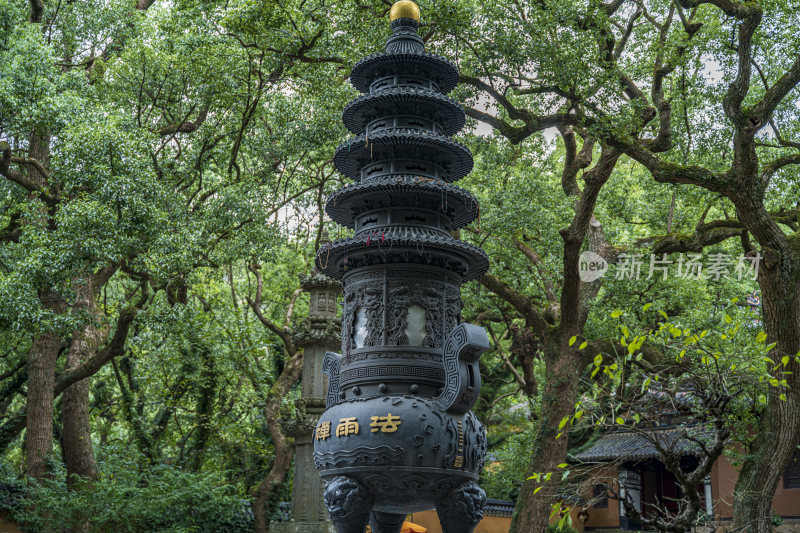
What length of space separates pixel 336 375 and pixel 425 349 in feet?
3.58

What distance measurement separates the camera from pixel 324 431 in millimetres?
6707

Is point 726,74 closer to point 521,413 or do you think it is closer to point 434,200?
point 434,200

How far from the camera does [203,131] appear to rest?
14.3m

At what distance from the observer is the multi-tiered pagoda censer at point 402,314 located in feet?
20.9

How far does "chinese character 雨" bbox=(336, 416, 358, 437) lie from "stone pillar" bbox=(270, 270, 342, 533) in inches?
231

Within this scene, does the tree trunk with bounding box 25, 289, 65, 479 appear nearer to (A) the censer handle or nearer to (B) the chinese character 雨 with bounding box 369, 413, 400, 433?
(B) the chinese character 雨 with bounding box 369, 413, 400, 433

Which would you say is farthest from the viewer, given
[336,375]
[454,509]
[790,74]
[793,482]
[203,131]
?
[793,482]

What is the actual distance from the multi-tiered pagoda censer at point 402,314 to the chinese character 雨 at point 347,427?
0.01 m

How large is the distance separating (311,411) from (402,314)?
6.29 meters

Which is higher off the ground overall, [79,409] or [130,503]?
[79,409]

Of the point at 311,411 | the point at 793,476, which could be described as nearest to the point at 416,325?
the point at 311,411

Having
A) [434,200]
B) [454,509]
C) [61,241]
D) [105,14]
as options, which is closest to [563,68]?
[434,200]

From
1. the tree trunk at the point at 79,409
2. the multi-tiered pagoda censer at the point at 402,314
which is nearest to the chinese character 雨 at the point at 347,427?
the multi-tiered pagoda censer at the point at 402,314

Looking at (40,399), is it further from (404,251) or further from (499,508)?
(499,508)
